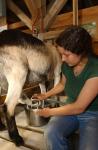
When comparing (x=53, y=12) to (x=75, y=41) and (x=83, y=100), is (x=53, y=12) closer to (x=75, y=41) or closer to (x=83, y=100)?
(x=75, y=41)

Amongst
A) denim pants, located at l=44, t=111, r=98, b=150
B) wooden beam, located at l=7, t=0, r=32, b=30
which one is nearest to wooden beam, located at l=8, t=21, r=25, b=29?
wooden beam, located at l=7, t=0, r=32, b=30

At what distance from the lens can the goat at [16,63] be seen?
2.52 meters

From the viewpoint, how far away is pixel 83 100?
5.19 ft

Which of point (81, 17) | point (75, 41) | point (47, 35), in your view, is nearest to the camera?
point (75, 41)

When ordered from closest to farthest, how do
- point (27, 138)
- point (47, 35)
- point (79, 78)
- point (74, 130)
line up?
point (79, 78) < point (74, 130) < point (27, 138) < point (47, 35)

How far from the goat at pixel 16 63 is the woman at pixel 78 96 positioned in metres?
0.79

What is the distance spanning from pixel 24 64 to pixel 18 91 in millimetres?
280

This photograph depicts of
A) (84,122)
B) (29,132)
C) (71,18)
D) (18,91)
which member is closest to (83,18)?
(71,18)

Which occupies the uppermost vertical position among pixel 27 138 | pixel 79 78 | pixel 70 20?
pixel 70 20

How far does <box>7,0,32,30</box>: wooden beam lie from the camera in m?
3.70

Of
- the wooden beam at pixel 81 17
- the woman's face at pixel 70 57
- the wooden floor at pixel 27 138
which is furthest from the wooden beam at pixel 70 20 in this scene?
the woman's face at pixel 70 57

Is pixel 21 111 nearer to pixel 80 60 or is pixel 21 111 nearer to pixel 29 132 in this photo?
pixel 29 132

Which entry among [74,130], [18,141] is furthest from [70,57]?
[18,141]

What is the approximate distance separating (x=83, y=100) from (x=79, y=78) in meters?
0.18
